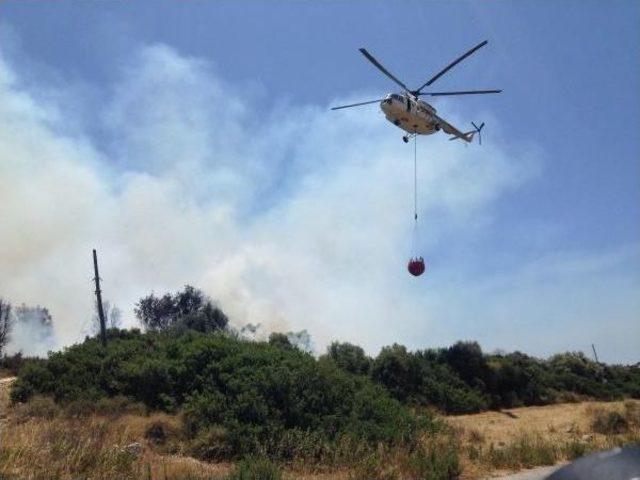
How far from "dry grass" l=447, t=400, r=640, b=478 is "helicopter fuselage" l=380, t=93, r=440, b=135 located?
11.5 m

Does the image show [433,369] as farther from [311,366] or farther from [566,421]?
[311,366]

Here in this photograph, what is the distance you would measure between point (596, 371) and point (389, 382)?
21057mm

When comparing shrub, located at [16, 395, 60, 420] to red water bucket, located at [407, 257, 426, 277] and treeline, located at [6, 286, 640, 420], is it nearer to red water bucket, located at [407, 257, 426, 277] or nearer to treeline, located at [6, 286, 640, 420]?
treeline, located at [6, 286, 640, 420]

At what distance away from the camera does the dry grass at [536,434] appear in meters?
12.5

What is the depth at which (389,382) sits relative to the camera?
102 ft

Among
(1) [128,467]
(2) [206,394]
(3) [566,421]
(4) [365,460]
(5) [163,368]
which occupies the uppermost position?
(5) [163,368]

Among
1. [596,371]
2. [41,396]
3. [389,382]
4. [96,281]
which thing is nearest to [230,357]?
[41,396]

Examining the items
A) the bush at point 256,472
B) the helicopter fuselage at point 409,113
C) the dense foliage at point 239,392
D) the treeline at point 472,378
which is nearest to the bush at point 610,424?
the dense foliage at point 239,392

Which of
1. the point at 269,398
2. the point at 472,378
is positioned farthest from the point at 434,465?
the point at 472,378

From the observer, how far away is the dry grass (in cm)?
1250

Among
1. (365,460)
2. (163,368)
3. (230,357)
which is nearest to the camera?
(365,460)

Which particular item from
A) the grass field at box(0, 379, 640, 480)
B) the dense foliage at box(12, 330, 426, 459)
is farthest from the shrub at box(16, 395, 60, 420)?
the dense foliage at box(12, 330, 426, 459)

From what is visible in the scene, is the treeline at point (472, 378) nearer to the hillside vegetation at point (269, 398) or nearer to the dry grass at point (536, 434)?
the hillside vegetation at point (269, 398)

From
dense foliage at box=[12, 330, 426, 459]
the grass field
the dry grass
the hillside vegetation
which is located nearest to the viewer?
the grass field
